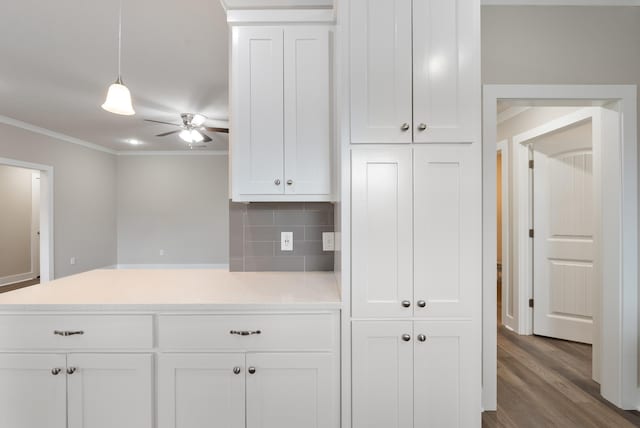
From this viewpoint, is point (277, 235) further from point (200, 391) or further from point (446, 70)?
point (446, 70)

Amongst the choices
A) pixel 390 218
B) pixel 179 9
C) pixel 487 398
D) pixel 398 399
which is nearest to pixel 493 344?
pixel 487 398

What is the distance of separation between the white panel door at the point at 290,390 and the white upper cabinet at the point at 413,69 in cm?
103

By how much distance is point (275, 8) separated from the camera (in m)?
1.68

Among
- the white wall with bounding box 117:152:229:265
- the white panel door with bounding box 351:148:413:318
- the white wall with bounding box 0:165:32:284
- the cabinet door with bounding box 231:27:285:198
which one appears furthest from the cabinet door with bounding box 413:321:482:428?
the white wall with bounding box 0:165:32:284

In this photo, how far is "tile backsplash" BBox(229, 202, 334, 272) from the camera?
204cm

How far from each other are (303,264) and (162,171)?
5794 mm

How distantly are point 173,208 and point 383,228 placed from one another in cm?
633

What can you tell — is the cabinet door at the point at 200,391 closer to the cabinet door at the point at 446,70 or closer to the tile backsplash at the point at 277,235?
the tile backsplash at the point at 277,235

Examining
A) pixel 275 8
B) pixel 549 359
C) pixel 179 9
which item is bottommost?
pixel 549 359

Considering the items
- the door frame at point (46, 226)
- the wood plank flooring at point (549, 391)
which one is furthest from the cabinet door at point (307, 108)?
the door frame at point (46, 226)

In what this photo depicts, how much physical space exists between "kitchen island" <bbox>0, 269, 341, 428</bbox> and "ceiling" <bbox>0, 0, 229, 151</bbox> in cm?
188

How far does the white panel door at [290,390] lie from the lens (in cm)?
139

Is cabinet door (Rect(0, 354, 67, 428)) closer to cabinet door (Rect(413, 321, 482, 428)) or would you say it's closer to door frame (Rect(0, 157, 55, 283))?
cabinet door (Rect(413, 321, 482, 428))

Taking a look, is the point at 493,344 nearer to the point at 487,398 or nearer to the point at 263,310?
the point at 487,398
